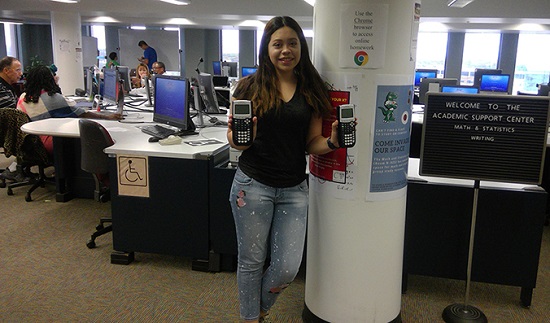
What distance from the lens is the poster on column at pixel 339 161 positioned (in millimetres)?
1933

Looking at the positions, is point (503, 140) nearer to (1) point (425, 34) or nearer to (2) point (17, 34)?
(1) point (425, 34)

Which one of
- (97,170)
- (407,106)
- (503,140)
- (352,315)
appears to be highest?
(407,106)

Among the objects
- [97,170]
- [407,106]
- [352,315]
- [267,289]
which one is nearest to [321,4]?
[407,106]

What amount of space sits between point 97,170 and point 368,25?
2148 mm

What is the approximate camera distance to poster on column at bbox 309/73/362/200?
1933 mm

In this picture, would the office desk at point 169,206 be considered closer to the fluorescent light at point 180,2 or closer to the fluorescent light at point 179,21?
the fluorescent light at point 180,2

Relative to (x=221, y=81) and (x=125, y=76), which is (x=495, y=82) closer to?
(x=221, y=81)

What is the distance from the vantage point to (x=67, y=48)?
10586 mm

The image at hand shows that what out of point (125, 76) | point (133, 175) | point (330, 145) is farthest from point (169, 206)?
point (125, 76)

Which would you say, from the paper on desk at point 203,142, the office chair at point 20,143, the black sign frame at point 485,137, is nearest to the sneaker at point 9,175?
the office chair at point 20,143

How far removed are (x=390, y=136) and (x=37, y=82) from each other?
359 centimetres

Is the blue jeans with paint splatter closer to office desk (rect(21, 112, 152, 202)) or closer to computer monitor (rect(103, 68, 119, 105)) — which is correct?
office desk (rect(21, 112, 152, 202))

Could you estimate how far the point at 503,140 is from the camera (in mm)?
2164

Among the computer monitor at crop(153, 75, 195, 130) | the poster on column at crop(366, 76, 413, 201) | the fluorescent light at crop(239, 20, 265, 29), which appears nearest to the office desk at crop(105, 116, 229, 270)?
the computer monitor at crop(153, 75, 195, 130)
